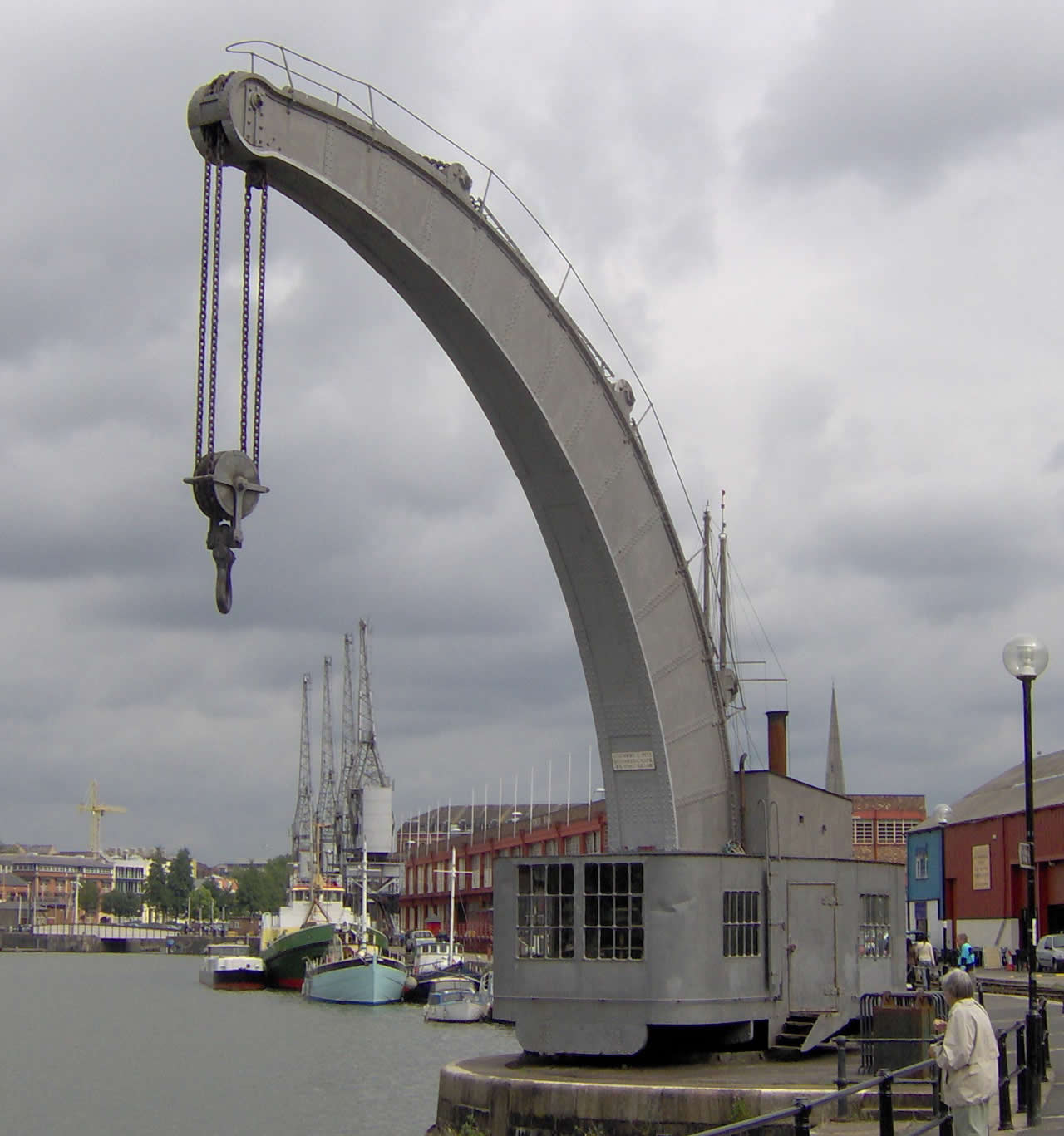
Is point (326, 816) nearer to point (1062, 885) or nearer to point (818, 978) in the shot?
point (1062, 885)

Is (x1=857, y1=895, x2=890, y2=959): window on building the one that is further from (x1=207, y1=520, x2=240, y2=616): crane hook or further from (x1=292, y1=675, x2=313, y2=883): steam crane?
(x1=292, y1=675, x2=313, y2=883): steam crane

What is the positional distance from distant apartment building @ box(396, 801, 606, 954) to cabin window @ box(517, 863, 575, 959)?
4663cm

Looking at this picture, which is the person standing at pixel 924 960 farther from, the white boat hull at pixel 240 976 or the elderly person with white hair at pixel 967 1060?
the white boat hull at pixel 240 976

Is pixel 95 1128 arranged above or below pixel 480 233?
below

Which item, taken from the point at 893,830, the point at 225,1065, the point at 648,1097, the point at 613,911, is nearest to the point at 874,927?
the point at 613,911

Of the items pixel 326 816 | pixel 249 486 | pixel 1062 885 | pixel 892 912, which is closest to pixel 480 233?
pixel 249 486

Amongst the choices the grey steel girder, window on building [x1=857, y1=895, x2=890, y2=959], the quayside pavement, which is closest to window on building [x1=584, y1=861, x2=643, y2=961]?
the quayside pavement

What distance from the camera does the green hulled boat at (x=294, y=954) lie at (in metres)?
75.8

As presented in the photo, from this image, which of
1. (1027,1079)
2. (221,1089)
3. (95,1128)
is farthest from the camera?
(221,1089)

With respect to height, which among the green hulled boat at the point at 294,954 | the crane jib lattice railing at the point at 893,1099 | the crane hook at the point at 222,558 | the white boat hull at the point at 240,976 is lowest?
the white boat hull at the point at 240,976

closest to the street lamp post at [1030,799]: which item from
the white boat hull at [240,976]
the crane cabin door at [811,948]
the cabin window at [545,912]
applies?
the crane cabin door at [811,948]

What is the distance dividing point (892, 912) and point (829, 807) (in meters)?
1.68

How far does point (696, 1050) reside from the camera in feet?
59.9

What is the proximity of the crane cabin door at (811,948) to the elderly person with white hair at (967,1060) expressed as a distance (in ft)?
29.0
